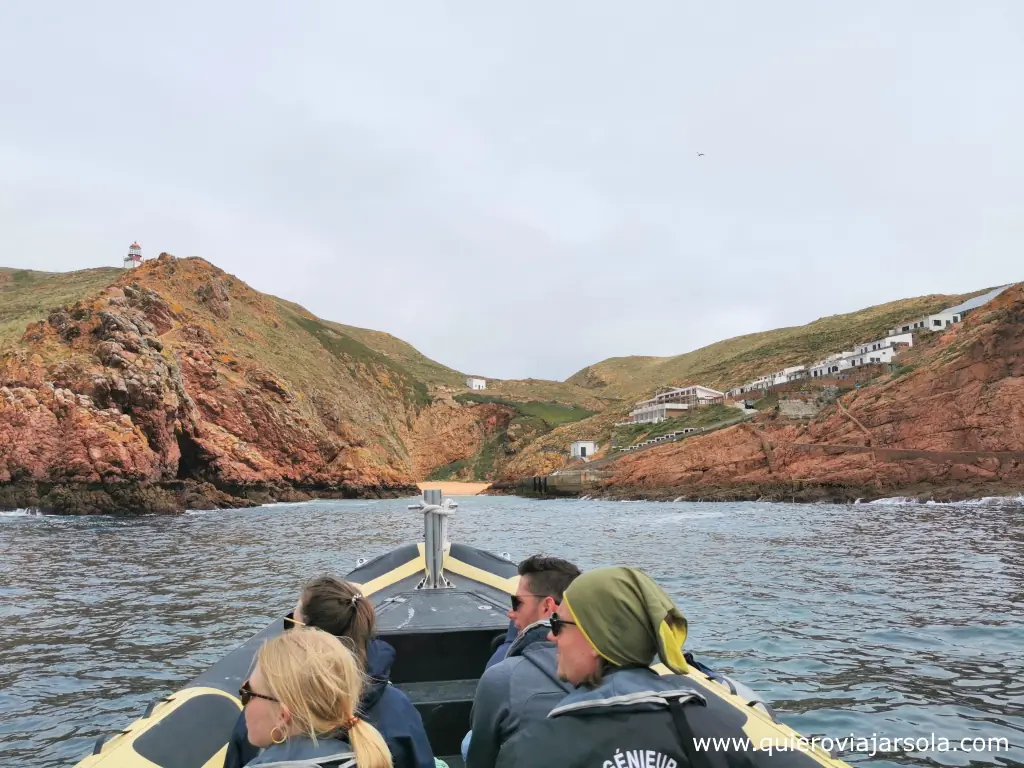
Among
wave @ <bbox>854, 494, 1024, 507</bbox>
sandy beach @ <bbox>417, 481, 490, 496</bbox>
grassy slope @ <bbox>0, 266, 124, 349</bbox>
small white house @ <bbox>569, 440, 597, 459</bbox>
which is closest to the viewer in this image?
wave @ <bbox>854, 494, 1024, 507</bbox>

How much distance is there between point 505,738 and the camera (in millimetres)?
2297

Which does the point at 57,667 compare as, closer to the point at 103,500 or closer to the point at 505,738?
the point at 505,738

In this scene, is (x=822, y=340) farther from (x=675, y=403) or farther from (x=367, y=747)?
(x=367, y=747)

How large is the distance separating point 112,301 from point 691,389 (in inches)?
Result: 2766

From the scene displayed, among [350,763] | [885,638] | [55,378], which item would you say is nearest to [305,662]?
[350,763]

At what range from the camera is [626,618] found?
196 cm

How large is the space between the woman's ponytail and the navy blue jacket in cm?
55

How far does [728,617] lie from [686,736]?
9.06m

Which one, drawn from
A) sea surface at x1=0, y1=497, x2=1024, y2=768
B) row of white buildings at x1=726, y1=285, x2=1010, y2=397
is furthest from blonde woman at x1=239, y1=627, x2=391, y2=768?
row of white buildings at x1=726, y1=285, x2=1010, y2=397

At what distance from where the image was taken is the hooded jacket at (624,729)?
1.86 m

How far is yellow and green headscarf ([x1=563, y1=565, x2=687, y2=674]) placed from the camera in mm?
1947

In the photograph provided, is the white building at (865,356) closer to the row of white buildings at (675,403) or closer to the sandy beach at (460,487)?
the row of white buildings at (675,403)

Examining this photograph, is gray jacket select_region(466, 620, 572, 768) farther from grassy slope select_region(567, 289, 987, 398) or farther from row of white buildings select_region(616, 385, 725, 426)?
grassy slope select_region(567, 289, 987, 398)

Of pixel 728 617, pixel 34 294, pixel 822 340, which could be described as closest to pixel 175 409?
pixel 728 617
